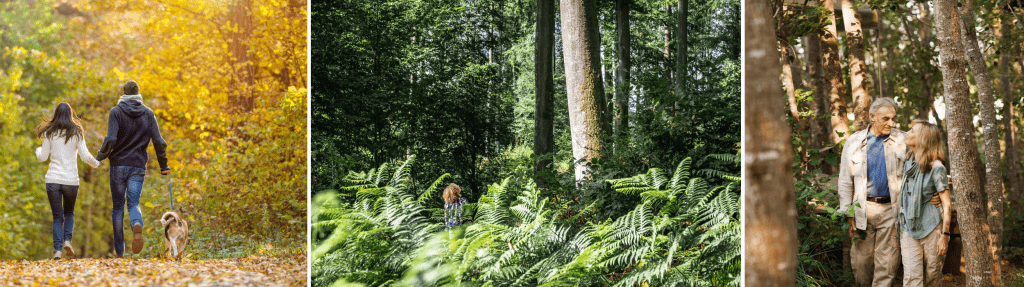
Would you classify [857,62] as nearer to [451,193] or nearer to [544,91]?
[544,91]

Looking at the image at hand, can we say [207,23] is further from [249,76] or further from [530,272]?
[530,272]

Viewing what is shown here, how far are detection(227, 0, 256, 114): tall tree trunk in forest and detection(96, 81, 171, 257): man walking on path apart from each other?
0.63 meters

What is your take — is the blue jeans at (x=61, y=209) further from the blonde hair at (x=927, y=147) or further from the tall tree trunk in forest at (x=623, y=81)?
the blonde hair at (x=927, y=147)

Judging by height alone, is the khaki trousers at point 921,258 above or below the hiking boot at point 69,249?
below

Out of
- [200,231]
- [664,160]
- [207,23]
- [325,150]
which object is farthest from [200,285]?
[664,160]

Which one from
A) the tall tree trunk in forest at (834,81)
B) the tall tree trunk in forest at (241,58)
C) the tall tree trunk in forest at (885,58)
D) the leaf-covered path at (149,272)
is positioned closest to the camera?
the leaf-covered path at (149,272)

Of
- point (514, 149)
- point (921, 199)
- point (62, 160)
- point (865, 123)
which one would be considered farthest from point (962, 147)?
point (62, 160)

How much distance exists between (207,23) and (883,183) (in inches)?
191

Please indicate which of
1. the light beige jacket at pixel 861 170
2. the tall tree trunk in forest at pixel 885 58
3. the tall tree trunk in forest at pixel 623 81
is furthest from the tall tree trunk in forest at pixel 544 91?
the tall tree trunk in forest at pixel 885 58

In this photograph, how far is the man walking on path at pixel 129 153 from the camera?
3871mm

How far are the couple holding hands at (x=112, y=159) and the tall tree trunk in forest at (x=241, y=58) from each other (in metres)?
0.65

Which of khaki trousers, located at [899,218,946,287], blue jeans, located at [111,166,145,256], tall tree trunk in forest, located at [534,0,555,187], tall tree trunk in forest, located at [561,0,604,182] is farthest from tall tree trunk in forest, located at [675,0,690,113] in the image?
blue jeans, located at [111,166,145,256]

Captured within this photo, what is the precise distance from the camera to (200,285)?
12.3 feet

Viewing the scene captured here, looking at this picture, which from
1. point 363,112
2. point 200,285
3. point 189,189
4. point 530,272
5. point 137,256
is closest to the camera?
point 530,272
